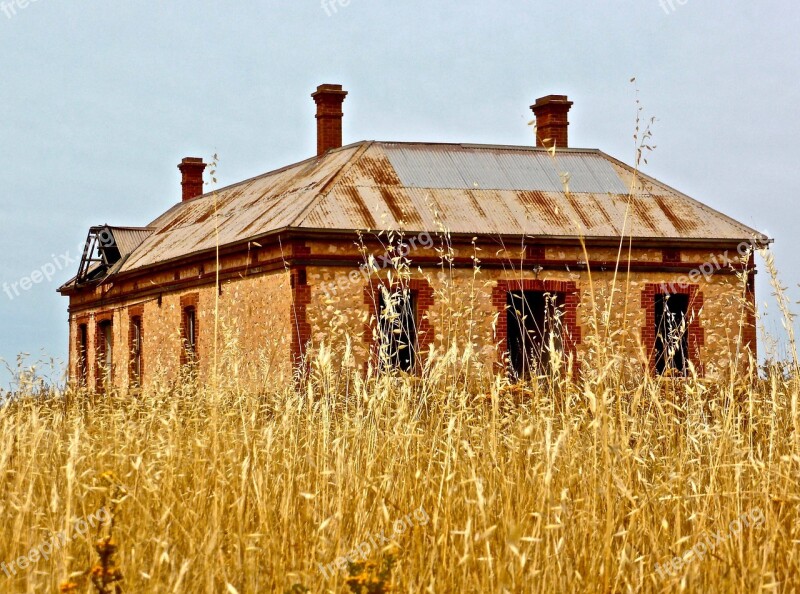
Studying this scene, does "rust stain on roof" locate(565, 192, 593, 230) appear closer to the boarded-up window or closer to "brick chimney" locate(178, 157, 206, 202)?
the boarded-up window

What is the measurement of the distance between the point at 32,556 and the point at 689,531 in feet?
9.21

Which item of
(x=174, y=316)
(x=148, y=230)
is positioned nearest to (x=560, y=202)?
(x=174, y=316)

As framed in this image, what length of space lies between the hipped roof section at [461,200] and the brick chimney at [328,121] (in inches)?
27.8

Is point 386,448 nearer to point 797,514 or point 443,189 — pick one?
point 797,514

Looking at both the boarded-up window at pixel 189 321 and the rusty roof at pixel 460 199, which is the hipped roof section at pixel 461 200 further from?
the boarded-up window at pixel 189 321

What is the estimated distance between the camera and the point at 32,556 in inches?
148

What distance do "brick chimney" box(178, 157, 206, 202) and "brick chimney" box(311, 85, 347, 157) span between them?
7705mm

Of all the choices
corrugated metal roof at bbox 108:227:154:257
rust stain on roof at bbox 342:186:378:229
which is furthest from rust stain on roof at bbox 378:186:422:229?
corrugated metal roof at bbox 108:227:154:257

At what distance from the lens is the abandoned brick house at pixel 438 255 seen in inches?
643

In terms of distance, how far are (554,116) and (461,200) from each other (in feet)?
18.9

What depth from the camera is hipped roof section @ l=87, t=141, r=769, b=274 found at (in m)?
17.1

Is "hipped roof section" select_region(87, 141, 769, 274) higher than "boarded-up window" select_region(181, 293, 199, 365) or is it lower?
higher

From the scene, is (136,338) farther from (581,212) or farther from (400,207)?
(581,212)

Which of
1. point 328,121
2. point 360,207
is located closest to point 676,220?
point 360,207
